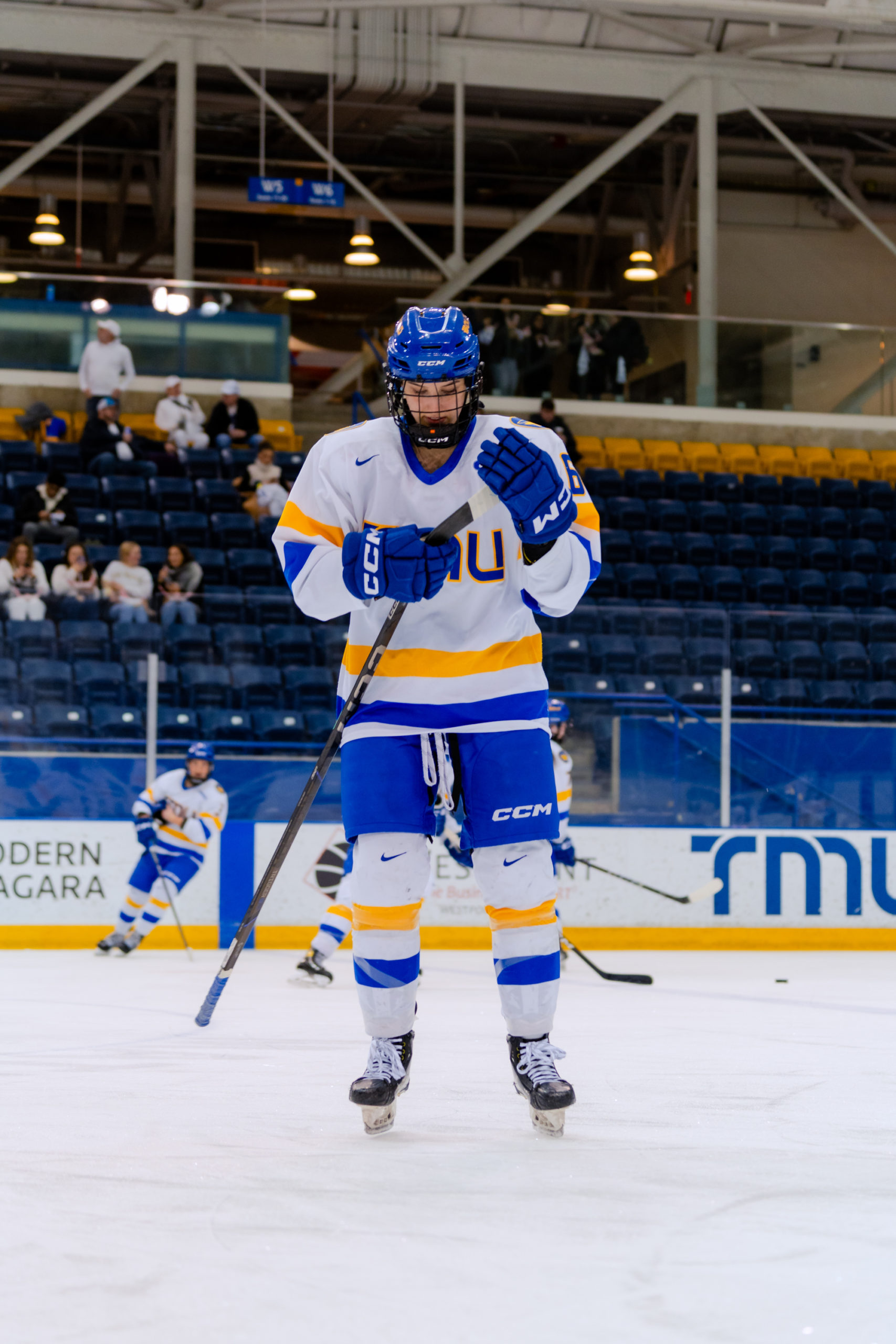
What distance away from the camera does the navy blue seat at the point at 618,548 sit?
1088 cm

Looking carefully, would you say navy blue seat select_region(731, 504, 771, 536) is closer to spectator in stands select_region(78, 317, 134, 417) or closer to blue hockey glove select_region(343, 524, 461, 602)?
spectator in stands select_region(78, 317, 134, 417)

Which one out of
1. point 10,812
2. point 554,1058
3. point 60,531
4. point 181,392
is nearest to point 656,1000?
point 554,1058

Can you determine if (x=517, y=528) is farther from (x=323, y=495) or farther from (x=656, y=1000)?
(x=656, y=1000)

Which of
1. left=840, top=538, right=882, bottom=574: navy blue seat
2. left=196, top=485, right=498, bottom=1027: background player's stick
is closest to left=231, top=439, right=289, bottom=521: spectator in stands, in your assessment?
left=840, top=538, right=882, bottom=574: navy blue seat

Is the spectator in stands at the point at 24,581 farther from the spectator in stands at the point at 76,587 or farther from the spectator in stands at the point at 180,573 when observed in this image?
the spectator in stands at the point at 180,573

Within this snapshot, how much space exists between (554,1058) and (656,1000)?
300 cm

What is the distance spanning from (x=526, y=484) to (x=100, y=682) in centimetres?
546

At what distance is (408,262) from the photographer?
19.0 meters

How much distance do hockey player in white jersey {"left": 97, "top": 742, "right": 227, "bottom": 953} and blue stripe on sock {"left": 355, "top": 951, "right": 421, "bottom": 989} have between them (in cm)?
479

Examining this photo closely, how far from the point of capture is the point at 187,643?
7.79 m

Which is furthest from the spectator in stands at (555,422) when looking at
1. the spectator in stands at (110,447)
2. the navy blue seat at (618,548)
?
the spectator in stands at (110,447)

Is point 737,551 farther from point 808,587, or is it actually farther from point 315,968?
point 315,968

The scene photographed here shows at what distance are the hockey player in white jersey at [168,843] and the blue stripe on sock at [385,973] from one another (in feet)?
15.7

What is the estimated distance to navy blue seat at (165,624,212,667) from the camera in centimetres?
776
